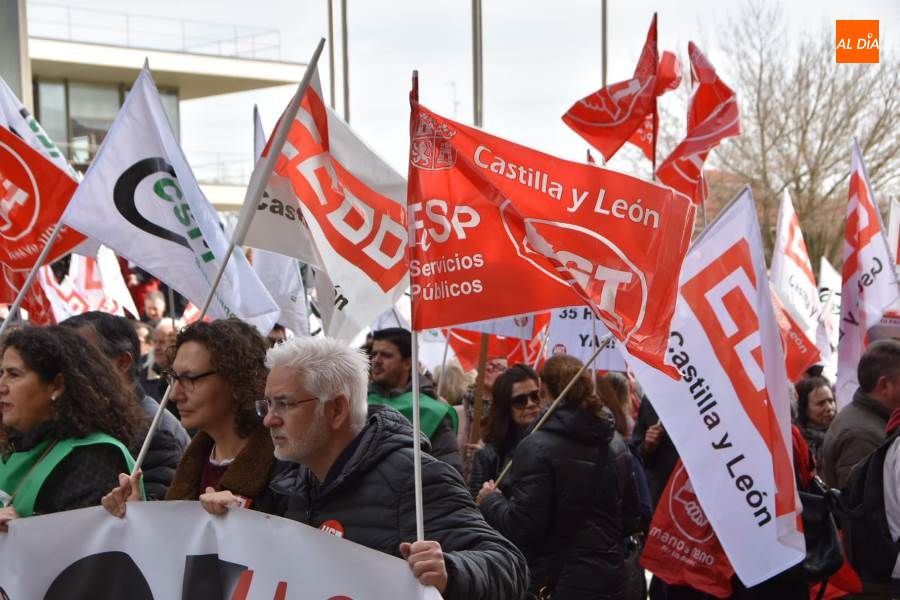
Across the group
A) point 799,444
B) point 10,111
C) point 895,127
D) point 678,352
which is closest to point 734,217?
point 678,352

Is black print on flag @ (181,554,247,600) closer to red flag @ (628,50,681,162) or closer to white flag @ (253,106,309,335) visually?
white flag @ (253,106,309,335)

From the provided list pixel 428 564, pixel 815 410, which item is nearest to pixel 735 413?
pixel 428 564

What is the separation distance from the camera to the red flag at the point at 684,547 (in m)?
5.95

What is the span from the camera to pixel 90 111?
1283 inches

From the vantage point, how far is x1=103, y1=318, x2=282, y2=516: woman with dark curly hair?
4.36 meters

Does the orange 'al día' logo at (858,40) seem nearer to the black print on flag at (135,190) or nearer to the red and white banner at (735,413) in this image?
the red and white banner at (735,413)

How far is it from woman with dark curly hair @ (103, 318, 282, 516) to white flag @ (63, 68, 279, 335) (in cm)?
143

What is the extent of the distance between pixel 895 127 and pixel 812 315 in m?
21.6

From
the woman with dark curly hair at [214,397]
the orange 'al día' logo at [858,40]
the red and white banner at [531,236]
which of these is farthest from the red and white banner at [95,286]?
the orange 'al día' logo at [858,40]

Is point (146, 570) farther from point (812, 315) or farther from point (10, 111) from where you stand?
point (812, 315)

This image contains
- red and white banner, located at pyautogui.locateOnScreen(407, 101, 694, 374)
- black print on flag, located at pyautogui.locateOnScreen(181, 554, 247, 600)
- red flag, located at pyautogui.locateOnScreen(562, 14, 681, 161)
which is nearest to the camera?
black print on flag, located at pyautogui.locateOnScreen(181, 554, 247, 600)

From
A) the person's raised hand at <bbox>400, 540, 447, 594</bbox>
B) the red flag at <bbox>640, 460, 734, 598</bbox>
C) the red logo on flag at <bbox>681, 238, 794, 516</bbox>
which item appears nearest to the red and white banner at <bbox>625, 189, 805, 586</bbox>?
the red logo on flag at <bbox>681, 238, 794, 516</bbox>

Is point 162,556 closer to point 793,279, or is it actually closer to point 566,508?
point 566,508

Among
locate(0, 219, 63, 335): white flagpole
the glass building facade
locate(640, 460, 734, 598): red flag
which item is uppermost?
the glass building facade
